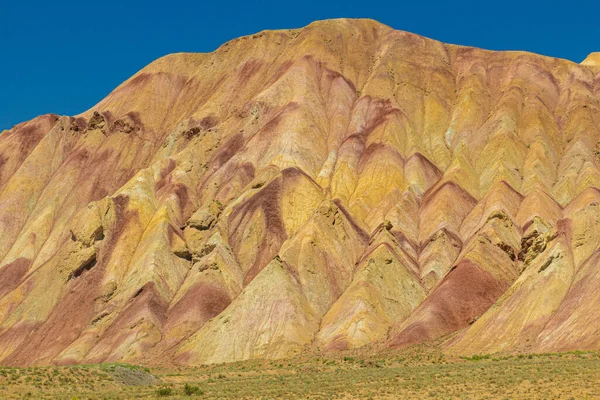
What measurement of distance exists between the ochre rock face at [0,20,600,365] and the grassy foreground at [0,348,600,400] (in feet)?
40.6

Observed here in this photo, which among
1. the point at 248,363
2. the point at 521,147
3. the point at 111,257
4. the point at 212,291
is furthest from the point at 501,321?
the point at 111,257

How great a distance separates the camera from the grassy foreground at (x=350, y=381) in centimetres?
4306

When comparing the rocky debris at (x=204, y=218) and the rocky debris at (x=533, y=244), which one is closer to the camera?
the rocky debris at (x=533, y=244)

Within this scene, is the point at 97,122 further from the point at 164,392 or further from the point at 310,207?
the point at 164,392

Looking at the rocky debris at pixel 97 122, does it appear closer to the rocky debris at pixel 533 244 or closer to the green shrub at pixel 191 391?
the rocky debris at pixel 533 244

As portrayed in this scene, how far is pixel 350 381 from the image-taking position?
50.8 metres

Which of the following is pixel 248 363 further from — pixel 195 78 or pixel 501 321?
pixel 195 78

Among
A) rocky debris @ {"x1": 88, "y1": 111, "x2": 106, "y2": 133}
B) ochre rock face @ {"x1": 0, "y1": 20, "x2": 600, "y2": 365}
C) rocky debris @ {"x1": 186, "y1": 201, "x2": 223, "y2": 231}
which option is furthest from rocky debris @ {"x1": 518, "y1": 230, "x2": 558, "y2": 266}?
rocky debris @ {"x1": 88, "y1": 111, "x2": 106, "y2": 133}

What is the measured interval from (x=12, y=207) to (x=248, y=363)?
57700 millimetres

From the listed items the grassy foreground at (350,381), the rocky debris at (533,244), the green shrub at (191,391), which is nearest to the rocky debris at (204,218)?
the rocky debris at (533,244)

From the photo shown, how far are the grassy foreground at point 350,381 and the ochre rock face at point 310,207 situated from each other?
1237 cm

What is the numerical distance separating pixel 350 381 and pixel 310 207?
160ft

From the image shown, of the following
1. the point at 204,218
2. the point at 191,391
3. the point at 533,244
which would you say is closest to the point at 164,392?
the point at 191,391

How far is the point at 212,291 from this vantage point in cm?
8819
